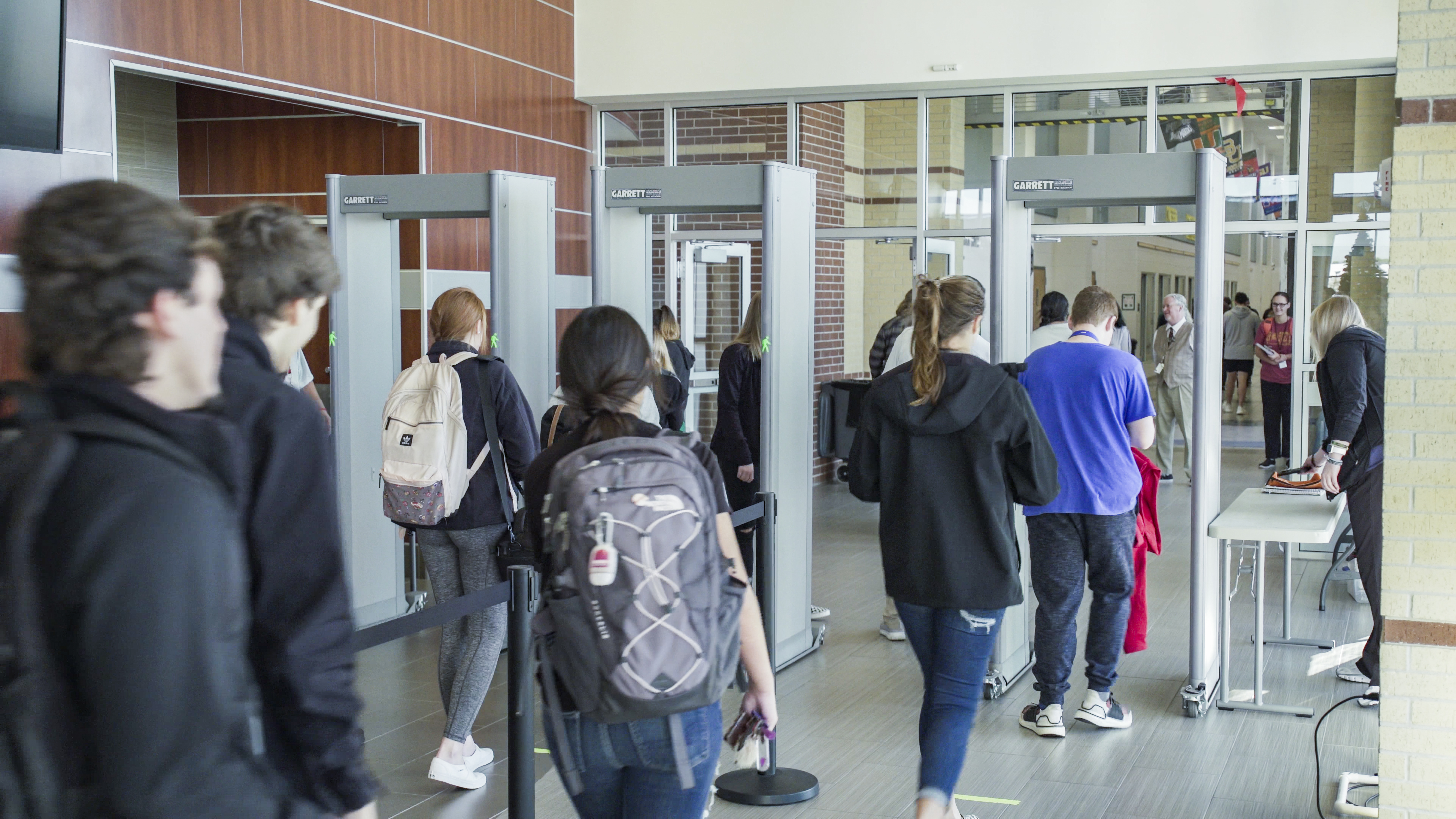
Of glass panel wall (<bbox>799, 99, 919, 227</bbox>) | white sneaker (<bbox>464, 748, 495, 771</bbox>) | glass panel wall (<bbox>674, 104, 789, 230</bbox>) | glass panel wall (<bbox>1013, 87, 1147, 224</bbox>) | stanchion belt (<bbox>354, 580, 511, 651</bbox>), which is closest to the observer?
stanchion belt (<bbox>354, 580, 511, 651</bbox>)

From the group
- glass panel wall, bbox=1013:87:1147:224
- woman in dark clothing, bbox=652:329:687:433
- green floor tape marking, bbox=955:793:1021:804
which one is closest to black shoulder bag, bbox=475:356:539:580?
woman in dark clothing, bbox=652:329:687:433

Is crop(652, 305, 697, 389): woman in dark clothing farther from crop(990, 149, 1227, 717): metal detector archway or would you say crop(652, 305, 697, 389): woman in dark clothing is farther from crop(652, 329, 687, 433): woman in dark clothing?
crop(990, 149, 1227, 717): metal detector archway

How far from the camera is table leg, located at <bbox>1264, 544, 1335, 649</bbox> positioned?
595 cm

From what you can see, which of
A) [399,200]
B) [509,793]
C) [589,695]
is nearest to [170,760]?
[589,695]

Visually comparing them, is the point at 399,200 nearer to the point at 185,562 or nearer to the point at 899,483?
the point at 899,483

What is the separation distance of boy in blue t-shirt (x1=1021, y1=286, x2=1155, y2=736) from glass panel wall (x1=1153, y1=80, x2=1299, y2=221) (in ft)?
14.8

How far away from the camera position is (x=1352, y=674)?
217 inches

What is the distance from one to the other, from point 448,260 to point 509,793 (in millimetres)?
5880

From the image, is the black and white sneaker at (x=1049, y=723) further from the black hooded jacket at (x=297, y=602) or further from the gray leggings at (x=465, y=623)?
the black hooded jacket at (x=297, y=602)

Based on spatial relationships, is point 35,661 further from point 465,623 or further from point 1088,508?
point 1088,508

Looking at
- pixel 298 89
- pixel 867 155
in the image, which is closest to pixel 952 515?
pixel 298 89

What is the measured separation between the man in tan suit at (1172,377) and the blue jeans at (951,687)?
26.7 ft

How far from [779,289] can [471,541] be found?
1867 millimetres

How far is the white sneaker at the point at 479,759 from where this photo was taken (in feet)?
14.3
